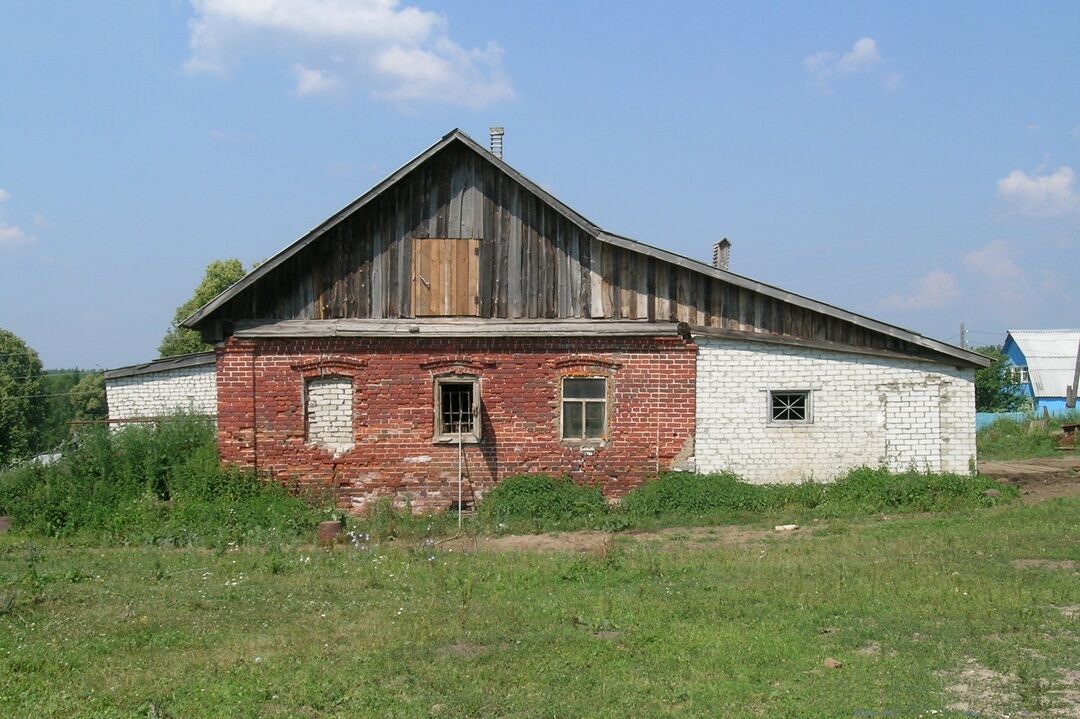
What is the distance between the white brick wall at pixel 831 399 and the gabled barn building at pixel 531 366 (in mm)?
25

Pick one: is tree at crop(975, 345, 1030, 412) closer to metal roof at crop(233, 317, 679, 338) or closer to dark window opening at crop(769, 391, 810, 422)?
dark window opening at crop(769, 391, 810, 422)

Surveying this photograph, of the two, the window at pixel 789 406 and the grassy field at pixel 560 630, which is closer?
the grassy field at pixel 560 630

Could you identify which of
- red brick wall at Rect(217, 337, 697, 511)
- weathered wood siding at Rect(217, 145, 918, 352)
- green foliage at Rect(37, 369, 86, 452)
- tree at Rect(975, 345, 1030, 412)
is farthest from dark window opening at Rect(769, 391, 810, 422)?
tree at Rect(975, 345, 1030, 412)

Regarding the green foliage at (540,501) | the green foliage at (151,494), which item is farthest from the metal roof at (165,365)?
the green foliage at (540,501)

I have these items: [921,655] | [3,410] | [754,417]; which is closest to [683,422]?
[754,417]

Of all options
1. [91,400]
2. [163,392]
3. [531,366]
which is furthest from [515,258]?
[91,400]

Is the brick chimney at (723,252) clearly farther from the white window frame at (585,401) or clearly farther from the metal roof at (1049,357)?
the metal roof at (1049,357)

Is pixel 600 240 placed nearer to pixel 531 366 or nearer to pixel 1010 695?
pixel 531 366

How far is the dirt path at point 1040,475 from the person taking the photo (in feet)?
56.5

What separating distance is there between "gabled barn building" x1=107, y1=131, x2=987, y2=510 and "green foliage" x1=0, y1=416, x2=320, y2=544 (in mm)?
660

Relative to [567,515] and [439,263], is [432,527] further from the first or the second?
[439,263]

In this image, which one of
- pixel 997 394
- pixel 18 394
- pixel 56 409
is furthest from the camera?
pixel 56 409

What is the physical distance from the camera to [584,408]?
16344mm

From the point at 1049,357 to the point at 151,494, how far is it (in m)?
55.6
